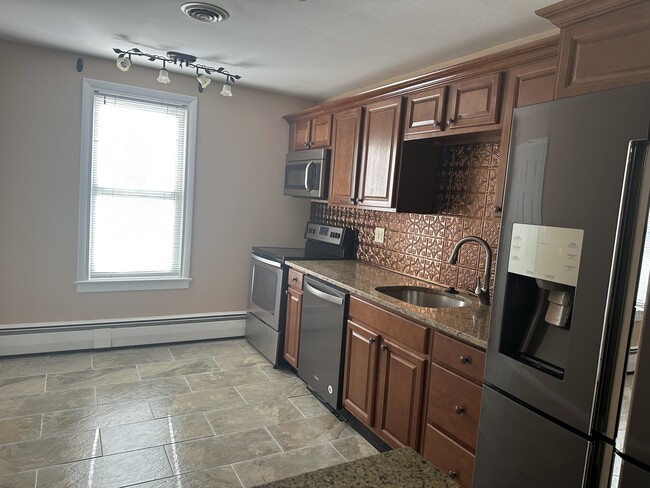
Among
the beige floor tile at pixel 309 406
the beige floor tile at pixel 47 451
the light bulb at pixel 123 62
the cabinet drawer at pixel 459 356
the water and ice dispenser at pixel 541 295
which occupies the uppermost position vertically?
the light bulb at pixel 123 62

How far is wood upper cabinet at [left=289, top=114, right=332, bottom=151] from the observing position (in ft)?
12.5

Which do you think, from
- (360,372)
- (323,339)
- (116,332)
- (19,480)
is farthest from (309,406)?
(116,332)

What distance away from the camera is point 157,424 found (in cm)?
277

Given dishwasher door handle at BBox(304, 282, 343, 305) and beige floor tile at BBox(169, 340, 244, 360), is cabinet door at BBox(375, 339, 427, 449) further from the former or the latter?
beige floor tile at BBox(169, 340, 244, 360)

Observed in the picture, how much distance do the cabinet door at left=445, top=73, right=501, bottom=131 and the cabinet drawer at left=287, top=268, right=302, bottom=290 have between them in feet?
5.08

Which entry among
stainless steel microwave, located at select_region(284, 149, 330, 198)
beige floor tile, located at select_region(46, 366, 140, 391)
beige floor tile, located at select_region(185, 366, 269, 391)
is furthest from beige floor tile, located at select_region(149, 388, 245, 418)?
stainless steel microwave, located at select_region(284, 149, 330, 198)

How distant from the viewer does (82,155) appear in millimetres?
3674

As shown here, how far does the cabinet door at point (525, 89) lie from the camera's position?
2086 mm

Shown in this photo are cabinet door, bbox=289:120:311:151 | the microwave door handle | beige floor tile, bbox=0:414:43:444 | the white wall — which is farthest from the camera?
cabinet door, bbox=289:120:311:151

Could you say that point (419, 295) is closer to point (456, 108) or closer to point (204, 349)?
point (456, 108)

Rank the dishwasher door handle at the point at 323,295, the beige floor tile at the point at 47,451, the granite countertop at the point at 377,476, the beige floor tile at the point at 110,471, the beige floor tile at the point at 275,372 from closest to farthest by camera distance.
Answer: the granite countertop at the point at 377,476, the beige floor tile at the point at 110,471, the beige floor tile at the point at 47,451, the dishwasher door handle at the point at 323,295, the beige floor tile at the point at 275,372

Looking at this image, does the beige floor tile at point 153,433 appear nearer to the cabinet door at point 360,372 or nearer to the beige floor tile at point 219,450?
the beige floor tile at point 219,450

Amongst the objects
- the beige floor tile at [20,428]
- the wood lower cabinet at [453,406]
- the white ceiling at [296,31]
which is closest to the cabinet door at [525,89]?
the white ceiling at [296,31]

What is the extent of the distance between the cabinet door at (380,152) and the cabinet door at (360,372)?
2.92 ft
